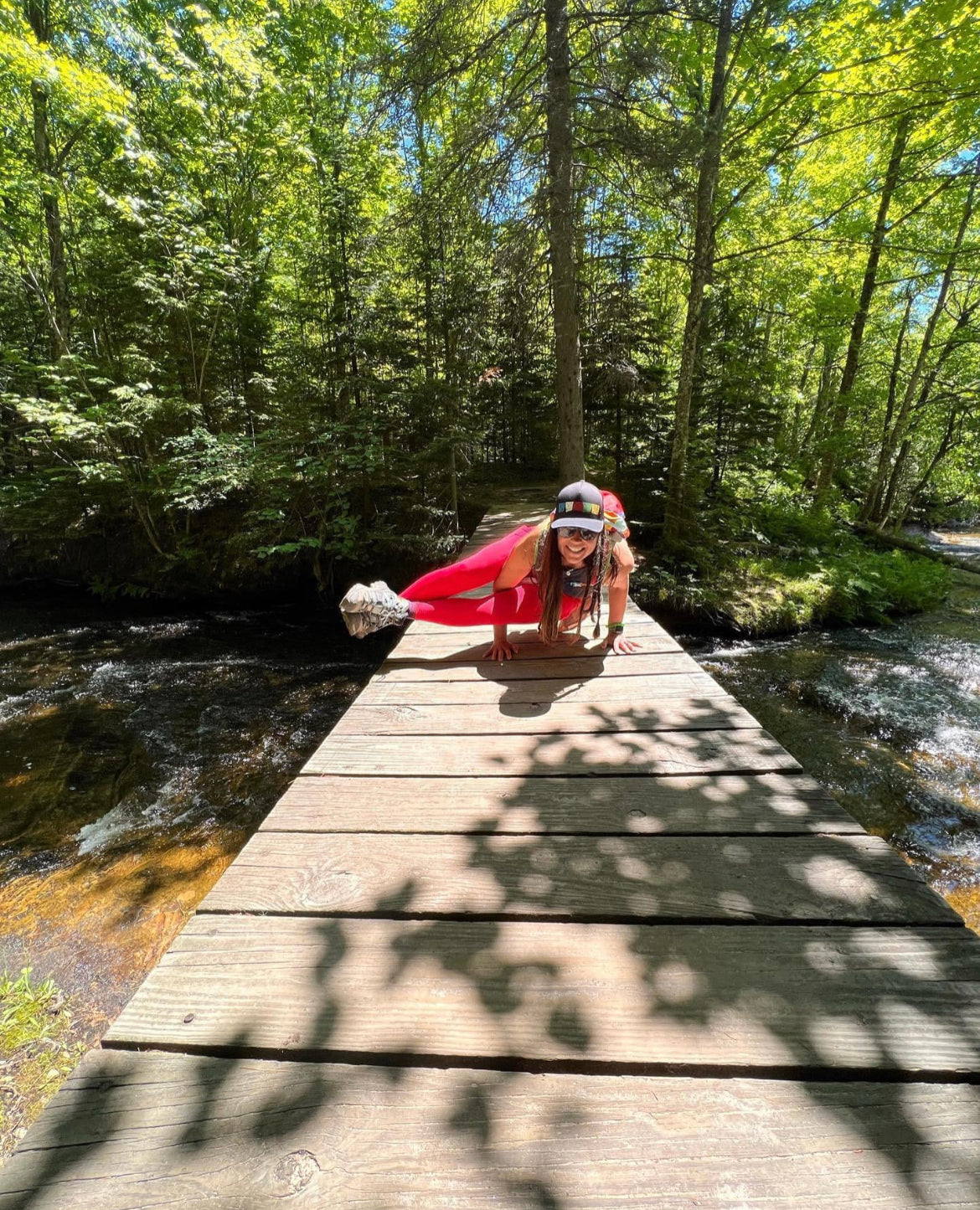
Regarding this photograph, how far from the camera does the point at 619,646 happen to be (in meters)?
3.09

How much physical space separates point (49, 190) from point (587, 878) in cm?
1185

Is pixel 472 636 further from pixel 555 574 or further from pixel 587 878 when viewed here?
pixel 587 878

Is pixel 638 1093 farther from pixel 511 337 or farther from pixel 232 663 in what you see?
pixel 511 337

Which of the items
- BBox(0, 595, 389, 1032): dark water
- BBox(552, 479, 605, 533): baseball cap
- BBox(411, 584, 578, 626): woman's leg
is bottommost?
BBox(0, 595, 389, 1032): dark water

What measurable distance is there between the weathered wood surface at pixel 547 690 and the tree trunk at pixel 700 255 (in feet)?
18.1

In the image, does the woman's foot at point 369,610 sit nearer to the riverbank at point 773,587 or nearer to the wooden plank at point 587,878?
the wooden plank at point 587,878

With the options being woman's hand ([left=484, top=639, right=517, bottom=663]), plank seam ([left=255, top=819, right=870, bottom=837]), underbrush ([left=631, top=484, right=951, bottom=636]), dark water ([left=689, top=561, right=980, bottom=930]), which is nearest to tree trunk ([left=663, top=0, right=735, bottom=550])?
underbrush ([left=631, top=484, right=951, bottom=636])

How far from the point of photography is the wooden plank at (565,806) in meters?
1.67

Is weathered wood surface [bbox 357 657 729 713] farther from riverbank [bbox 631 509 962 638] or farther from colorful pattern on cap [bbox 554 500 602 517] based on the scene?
riverbank [bbox 631 509 962 638]

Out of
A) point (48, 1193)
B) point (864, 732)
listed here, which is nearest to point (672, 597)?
point (864, 732)

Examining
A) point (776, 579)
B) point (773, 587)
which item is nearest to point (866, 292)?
point (776, 579)

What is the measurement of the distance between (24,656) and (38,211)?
10002 mm

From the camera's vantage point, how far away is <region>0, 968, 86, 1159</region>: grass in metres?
2.22

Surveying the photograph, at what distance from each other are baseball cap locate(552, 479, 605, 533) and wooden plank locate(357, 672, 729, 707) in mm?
790
